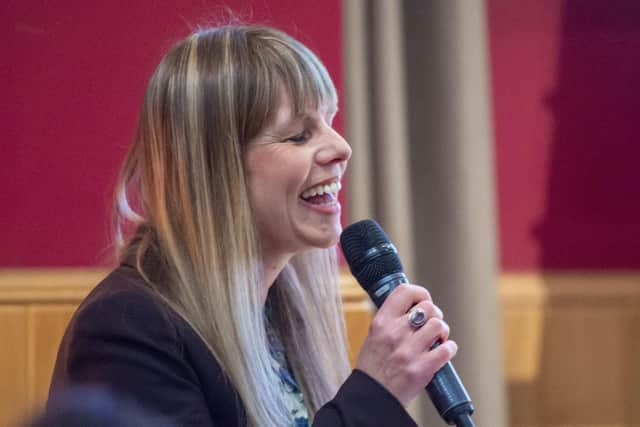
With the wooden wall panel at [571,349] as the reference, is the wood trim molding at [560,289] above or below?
above

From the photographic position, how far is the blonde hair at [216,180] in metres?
1.17

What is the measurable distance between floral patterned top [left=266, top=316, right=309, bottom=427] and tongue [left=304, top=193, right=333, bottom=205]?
21 centimetres

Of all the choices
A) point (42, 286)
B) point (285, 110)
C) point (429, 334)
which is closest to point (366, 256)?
point (429, 334)

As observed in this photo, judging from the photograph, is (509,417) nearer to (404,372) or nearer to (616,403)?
(616,403)

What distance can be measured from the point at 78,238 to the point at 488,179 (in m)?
0.80

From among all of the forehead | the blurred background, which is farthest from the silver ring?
the blurred background

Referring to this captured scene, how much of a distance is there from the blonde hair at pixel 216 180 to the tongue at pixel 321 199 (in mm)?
84

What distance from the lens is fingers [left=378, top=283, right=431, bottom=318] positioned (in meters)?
1.06

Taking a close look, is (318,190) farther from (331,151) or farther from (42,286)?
(42,286)

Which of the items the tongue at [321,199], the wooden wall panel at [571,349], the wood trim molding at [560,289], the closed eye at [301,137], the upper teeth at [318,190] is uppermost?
the closed eye at [301,137]

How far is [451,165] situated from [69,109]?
0.74 m

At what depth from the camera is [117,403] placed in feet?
1.45

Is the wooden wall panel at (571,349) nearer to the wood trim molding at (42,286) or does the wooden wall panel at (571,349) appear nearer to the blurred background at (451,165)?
the blurred background at (451,165)

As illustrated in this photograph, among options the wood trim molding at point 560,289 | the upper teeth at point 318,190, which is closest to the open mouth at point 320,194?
the upper teeth at point 318,190
